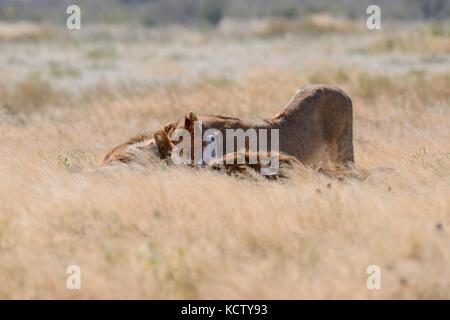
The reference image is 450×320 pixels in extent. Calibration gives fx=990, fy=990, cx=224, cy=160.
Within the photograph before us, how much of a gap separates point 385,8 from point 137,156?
72336 millimetres

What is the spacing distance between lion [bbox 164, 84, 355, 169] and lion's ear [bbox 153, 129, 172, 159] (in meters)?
0.21

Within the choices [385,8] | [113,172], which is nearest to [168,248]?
[113,172]

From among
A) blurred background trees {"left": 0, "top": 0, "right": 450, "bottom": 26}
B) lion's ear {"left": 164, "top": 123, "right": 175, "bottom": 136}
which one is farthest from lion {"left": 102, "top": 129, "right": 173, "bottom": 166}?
blurred background trees {"left": 0, "top": 0, "right": 450, "bottom": 26}

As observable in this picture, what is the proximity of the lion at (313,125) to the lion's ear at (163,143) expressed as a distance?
214 mm

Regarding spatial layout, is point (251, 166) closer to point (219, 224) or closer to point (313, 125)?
point (219, 224)

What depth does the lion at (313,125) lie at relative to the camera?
880cm

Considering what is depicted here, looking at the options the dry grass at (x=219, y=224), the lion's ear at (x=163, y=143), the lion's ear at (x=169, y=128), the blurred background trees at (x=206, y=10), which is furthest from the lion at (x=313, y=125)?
the blurred background trees at (x=206, y=10)

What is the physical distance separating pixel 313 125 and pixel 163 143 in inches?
68.2

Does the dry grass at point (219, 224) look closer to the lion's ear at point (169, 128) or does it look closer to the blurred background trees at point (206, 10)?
the lion's ear at point (169, 128)

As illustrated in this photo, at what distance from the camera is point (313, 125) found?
30.8 ft

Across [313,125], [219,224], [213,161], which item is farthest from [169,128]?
[219,224]

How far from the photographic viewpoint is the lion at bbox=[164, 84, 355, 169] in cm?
880

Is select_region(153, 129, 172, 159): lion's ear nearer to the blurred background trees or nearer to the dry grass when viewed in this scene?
the dry grass

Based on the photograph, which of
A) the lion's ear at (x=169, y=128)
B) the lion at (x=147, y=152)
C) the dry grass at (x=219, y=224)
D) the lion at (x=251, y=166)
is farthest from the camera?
the lion's ear at (x=169, y=128)
